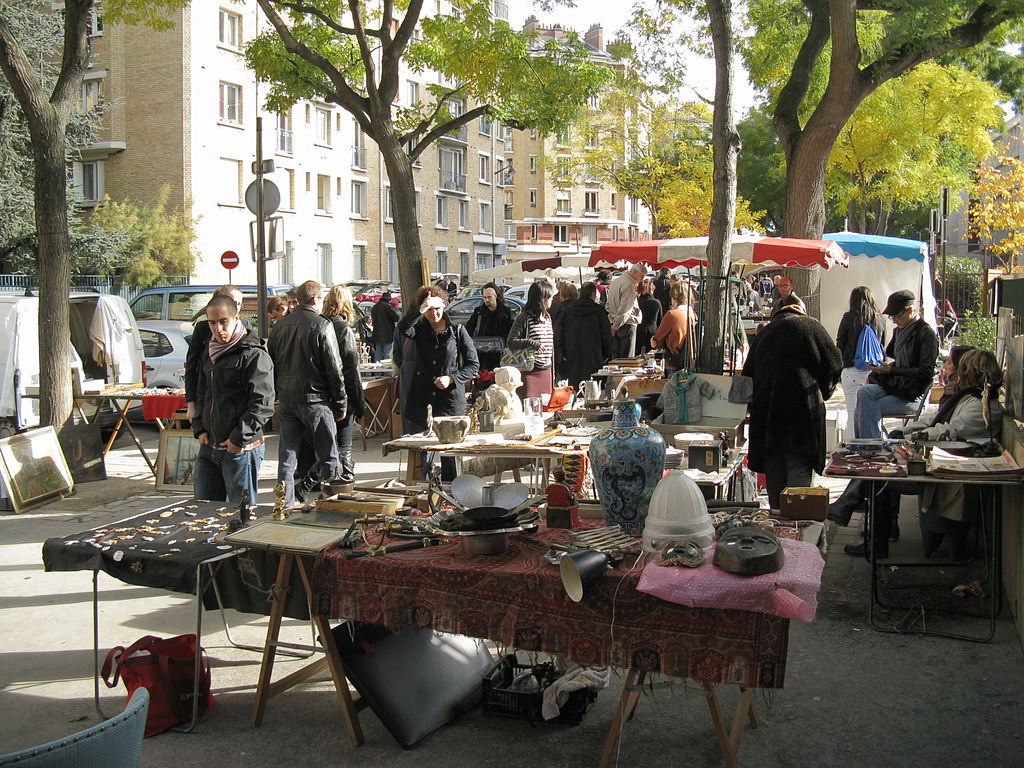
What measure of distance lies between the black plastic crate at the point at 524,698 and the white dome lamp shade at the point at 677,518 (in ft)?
3.24

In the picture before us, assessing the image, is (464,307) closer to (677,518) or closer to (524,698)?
(524,698)

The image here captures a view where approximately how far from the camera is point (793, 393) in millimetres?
6727

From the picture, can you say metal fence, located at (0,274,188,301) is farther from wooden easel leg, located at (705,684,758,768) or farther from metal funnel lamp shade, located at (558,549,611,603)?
wooden easel leg, located at (705,684,758,768)

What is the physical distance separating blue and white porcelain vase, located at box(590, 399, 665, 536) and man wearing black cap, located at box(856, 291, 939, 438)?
5509 millimetres

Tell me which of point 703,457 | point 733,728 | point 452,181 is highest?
point 452,181

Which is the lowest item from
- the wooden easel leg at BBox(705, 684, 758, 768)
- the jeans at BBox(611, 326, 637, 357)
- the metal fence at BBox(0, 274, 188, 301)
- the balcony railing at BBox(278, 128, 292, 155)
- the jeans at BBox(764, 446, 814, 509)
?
the wooden easel leg at BBox(705, 684, 758, 768)

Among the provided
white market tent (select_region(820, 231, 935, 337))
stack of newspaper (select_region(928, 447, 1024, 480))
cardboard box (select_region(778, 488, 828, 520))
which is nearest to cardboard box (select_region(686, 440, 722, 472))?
stack of newspaper (select_region(928, 447, 1024, 480))

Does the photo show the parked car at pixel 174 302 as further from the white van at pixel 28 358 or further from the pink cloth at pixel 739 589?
the pink cloth at pixel 739 589

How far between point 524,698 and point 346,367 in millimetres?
4233

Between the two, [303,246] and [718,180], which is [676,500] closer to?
[718,180]

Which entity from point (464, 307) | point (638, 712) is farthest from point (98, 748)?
point (464, 307)

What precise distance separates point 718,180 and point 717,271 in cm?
87

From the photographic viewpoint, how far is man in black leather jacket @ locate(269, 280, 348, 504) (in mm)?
7652

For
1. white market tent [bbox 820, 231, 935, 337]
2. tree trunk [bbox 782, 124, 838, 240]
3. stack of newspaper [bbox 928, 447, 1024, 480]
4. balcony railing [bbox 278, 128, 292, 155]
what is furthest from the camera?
balcony railing [bbox 278, 128, 292, 155]
